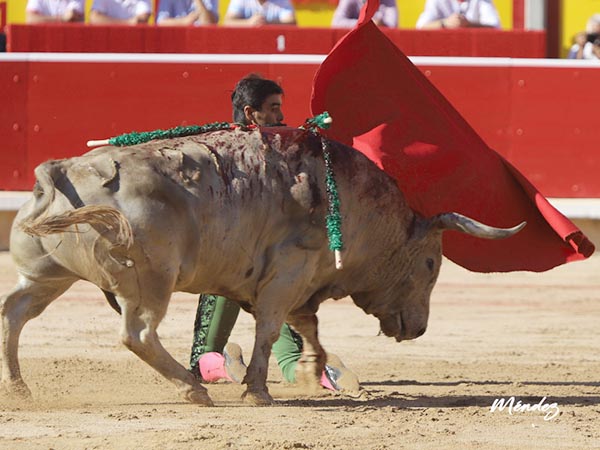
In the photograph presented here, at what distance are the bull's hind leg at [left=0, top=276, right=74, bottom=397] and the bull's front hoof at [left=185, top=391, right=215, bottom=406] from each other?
0.59 metres

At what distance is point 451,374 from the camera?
663cm

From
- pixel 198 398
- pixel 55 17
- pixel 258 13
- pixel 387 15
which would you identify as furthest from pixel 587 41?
pixel 198 398

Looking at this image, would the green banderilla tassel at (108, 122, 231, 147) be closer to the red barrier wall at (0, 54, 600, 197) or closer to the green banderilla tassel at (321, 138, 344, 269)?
the green banderilla tassel at (321, 138, 344, 269)

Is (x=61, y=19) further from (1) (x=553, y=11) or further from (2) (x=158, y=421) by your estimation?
(2) (x=158, y=421)

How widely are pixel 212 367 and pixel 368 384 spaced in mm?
659

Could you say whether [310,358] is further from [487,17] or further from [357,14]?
[487,17]

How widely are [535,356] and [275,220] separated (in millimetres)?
2169

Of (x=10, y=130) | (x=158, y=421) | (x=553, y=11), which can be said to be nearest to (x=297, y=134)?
(x=158, y=421)

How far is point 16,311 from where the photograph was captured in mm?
5375

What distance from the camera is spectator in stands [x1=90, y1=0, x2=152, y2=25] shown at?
431 inches

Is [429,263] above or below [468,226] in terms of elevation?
below

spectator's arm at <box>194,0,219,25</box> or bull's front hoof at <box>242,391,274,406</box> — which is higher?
spectator's arm at <box>194,0,219,25</box>

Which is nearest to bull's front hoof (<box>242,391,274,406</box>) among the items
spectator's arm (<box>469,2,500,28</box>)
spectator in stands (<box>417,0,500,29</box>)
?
spectator in stands (<box>417,0,500,29</box>)
